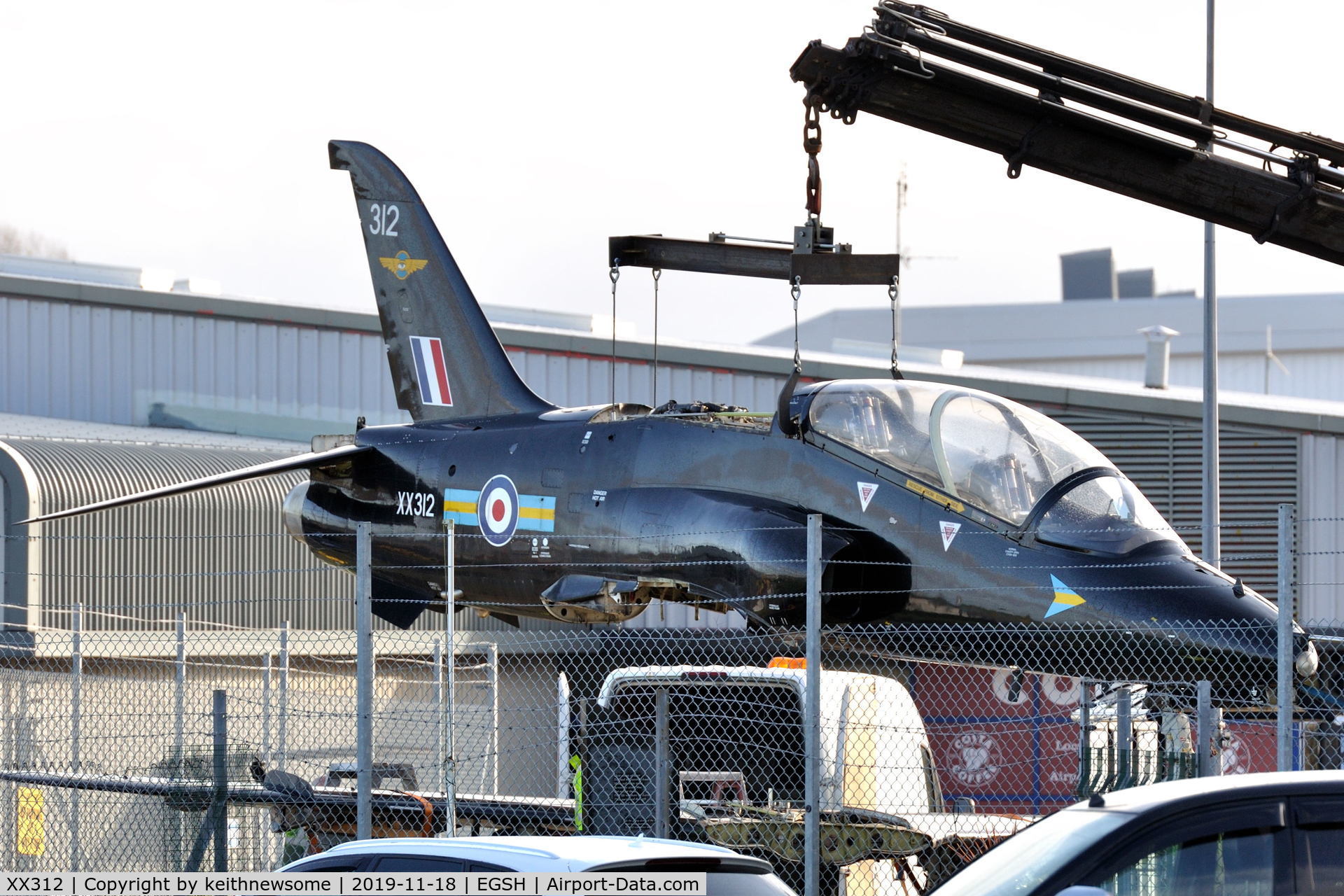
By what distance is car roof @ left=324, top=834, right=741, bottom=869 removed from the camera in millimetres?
6172

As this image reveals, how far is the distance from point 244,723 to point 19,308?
39.1 ft

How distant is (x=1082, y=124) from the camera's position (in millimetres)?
11609

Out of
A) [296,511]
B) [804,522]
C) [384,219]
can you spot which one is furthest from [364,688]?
[384,219]

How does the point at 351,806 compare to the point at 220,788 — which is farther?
the point at 351,806

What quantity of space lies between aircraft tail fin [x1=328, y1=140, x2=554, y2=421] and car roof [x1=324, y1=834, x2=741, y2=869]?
8.91 m

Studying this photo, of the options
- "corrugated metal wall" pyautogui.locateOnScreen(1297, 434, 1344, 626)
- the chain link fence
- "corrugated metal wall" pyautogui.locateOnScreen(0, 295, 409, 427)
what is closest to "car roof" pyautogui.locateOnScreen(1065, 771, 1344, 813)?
the chain link fence

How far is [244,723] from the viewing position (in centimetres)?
2162

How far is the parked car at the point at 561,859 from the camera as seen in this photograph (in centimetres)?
615

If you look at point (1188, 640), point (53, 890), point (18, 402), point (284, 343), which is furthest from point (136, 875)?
point (18, 402)

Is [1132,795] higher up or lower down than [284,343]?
lower down

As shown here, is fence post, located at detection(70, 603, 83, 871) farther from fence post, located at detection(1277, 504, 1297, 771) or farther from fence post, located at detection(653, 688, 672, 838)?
fence post, located at detection(1277, 504, 1297, 771)

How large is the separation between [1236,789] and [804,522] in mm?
5657

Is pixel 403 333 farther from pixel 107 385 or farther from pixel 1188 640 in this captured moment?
pixel 107 385

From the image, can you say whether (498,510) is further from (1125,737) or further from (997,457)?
(1125,737)
